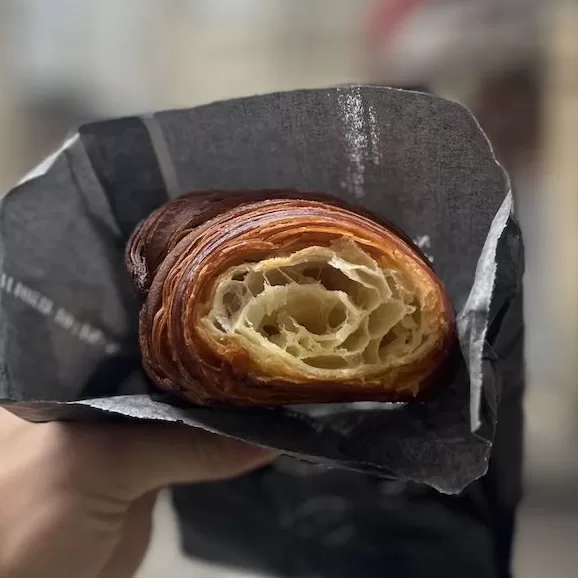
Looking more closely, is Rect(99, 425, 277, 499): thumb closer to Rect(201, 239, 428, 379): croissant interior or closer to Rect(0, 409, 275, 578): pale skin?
Rect(0, 409, 275, 578): pale skin

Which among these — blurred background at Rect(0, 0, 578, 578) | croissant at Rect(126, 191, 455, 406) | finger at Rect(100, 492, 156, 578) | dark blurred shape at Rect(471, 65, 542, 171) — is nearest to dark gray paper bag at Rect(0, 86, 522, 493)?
croissant at Rect(126, 191, 455, 406)

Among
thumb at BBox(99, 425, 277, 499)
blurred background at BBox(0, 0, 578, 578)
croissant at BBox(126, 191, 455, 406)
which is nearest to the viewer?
croissant at BBox(126, 191, 455, 406)

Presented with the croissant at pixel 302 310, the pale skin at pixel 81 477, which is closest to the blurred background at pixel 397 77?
the pale skin at pixel 81 477

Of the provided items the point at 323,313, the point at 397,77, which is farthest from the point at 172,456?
the point at 397,77

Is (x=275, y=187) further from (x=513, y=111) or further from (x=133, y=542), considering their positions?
(x=513, y=111)

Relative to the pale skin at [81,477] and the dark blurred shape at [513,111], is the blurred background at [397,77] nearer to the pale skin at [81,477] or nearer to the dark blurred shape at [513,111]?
the dark blurred shape at [513,111]

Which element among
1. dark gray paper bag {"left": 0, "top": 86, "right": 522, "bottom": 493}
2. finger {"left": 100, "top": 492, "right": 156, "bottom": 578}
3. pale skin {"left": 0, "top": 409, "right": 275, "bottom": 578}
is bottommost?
finger {"left": 100, "top": 492, "right": 156, "bottom": 578}
